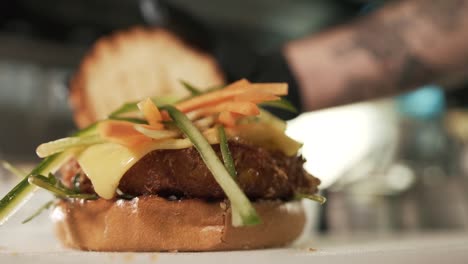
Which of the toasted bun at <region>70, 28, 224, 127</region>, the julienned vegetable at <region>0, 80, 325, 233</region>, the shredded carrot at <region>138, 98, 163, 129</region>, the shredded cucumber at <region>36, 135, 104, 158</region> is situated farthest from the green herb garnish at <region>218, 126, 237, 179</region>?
→ the toasted bun at <region>70, 28, 224, 127</region>

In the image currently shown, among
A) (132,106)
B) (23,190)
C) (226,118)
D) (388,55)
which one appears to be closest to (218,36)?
(388,55)

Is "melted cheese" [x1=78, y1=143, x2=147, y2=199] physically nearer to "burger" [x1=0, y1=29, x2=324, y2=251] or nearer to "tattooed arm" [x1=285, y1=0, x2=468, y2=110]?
"burger" [x1=0, y1=29, x2=324, y2=251]

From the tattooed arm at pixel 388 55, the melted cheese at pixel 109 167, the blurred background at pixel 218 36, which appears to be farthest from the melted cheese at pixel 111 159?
the tattooed arm at pixel 388 55

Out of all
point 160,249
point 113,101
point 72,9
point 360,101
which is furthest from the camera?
point 72,9

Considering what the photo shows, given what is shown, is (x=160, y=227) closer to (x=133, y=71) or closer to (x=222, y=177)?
(x=222, y=177)

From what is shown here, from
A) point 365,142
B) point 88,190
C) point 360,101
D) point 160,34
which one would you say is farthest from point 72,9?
point 365,142

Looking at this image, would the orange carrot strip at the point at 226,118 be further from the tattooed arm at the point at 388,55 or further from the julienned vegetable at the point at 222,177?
the tattooed arm at the point at 388,55

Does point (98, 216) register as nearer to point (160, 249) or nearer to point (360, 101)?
A: point (160, 249)
